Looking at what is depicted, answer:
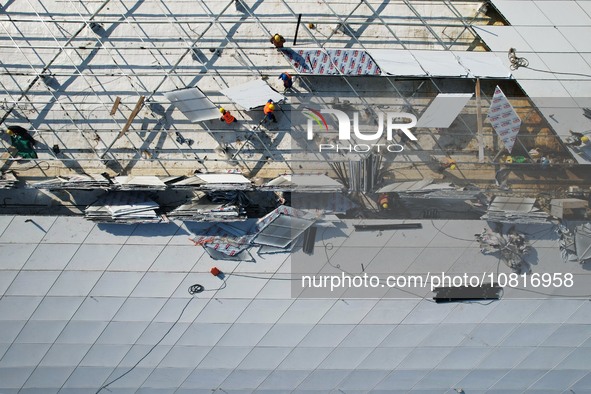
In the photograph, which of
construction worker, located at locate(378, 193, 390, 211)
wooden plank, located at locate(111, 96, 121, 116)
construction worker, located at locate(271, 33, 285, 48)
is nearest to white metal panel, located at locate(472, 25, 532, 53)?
construction worker, located at locate(378, 193, 390, 211)

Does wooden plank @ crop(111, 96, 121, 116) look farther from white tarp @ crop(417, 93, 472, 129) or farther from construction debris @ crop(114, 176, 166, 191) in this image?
white tarp @ crop(417, 93, 472, 129)

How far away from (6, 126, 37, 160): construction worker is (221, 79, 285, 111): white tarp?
702cm

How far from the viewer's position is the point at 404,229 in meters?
16.3

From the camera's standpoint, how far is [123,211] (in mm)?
15852

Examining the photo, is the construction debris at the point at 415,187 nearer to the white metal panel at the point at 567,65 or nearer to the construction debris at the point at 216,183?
the construction debris at the point at 216,183

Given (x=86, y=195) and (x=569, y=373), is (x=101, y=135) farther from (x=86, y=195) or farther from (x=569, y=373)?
(x=569, y=373)

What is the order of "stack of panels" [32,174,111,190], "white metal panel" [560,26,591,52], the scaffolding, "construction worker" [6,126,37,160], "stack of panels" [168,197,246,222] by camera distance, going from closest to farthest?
"stack of panels" [32,174,111,190], "stack of panels" [168,197,246,222], "white metal panel" [560,26,591,52], "construction worker" [6,126,37,160], the scaffolding

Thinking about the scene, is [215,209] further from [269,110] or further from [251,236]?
[269,110]

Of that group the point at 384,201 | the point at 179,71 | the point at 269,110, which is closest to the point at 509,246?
the point at 384,201

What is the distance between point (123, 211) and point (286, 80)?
6.98 m

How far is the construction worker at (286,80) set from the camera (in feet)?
53.2

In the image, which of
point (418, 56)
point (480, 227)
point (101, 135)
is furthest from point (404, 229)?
point (101, 135)

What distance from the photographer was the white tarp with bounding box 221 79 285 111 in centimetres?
1602

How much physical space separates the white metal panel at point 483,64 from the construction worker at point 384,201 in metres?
4.95
